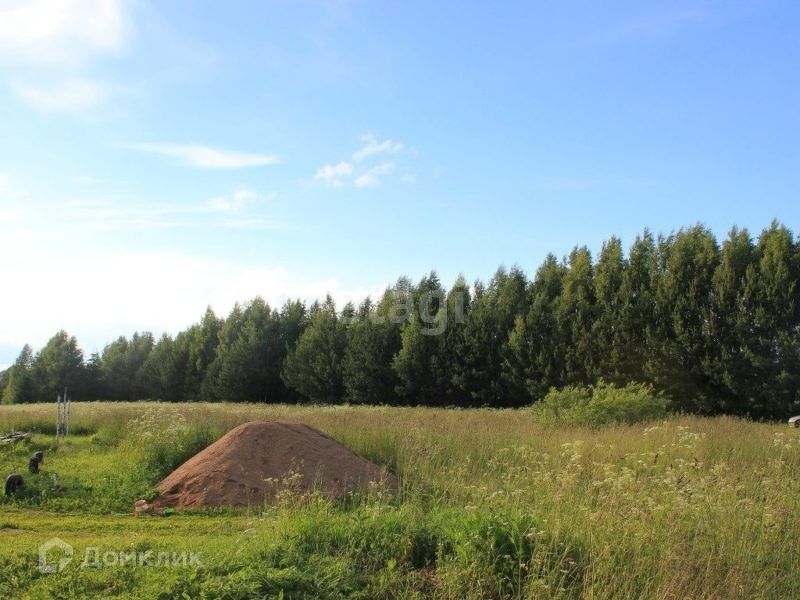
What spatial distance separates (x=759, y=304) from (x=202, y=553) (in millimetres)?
25964

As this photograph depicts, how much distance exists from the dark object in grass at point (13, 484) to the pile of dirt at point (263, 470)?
2054mm

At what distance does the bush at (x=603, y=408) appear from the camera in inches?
656

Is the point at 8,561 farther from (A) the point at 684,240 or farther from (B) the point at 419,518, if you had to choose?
(A) the point at 684,240

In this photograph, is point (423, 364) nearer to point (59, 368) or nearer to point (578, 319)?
point (578, 319)

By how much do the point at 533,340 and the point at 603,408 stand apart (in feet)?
52.2

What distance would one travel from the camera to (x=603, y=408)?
16938 millimetres

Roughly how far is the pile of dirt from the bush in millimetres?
7372

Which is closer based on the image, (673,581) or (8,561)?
(673,581)

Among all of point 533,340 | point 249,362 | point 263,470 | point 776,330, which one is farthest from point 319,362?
point 263,470

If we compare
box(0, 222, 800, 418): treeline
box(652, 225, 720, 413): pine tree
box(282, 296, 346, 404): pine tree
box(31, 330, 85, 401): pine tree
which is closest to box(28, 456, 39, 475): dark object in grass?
box(0, 222, 800, 418): treeline

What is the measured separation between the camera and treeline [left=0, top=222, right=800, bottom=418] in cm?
2655

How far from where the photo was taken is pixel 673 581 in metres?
5.00

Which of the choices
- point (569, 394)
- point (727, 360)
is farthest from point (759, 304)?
point (569, 394)

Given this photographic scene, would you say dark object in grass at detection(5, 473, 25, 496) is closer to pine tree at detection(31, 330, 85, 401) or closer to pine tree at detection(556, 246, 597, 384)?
pine tree at detection(556, 246, 597, 384)
